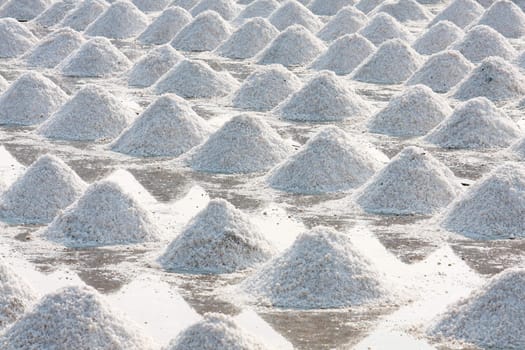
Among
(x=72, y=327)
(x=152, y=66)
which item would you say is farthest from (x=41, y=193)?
(x=152, y=66)

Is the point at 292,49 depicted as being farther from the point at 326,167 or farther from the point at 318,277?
the point at 318,277

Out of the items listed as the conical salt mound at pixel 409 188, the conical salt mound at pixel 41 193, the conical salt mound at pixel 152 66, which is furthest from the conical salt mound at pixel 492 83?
the conical salt mound at pixel 41 193

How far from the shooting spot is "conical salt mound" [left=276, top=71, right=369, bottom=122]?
578 inches

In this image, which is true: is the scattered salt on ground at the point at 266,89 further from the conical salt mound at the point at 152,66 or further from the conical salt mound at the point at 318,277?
the conical salt mound at the point at 318,277

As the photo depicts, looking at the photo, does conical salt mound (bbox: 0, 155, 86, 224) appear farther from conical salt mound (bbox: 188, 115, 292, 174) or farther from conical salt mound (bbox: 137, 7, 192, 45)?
conical salt mound (bbox: 137, 7, 192, 45)

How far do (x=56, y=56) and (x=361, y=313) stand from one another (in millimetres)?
11576

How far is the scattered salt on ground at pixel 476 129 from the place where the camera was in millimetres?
13164

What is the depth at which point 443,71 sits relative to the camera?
1650 cm

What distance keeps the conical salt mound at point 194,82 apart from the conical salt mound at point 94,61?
1553mm

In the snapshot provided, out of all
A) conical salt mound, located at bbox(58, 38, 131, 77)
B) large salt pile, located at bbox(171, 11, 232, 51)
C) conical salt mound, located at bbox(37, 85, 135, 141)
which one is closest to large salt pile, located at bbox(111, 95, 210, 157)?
conical salt mound, located at bbox(37, 85, 135, 141)

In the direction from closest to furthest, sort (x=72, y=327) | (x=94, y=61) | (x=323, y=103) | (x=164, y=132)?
(x=72, y=327), (x=164, y=132), (x=323, y=103), (x=94, y=61)

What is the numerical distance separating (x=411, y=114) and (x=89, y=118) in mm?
3562

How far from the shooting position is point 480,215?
33.2ft

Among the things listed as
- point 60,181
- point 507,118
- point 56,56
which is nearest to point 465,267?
point 60,181
